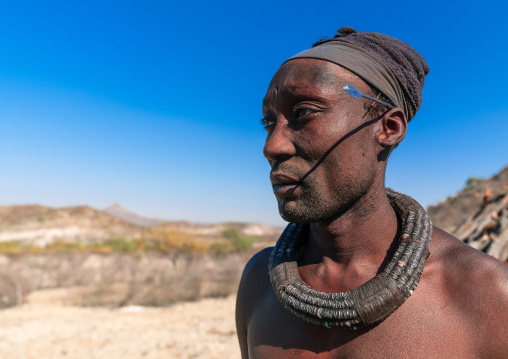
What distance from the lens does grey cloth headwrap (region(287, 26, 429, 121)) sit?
1.58m

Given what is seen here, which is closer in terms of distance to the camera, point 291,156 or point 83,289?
point 291,156

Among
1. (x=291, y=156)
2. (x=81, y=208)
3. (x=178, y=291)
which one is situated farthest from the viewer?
(x=81, y=208)

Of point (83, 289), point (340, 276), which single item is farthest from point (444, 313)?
point (83, 289)

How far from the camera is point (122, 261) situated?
18500mm

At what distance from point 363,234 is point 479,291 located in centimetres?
46

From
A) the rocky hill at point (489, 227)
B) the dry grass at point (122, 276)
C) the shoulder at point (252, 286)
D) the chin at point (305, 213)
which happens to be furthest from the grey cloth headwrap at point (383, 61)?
the dry grass at point (122, 276)

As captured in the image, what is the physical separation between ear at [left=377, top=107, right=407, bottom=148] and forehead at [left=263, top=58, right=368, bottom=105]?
0.16m

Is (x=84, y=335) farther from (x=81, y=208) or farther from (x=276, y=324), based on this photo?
(x=81, y=208)

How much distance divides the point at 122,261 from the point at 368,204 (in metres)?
18.7

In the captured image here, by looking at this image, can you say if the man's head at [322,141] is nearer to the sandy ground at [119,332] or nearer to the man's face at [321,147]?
the man's face at [321,147]

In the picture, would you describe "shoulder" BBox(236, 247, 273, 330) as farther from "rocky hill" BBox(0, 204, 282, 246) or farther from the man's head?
"rocky hill" BBox(0, 204, 282, 246)

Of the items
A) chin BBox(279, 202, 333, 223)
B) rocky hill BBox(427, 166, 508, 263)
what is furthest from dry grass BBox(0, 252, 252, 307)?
chin BBox(279, 202, 333, 223)

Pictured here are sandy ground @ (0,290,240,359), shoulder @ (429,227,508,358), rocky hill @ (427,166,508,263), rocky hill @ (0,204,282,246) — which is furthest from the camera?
rocky hill @ (0,204,282,246)

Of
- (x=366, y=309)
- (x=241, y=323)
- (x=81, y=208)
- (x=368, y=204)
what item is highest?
(x=81, y=208)
